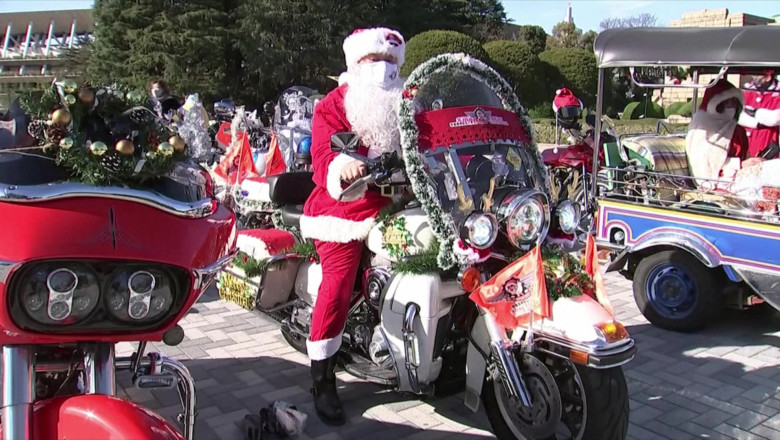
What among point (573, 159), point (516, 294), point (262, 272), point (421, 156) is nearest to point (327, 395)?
point (262, 272)

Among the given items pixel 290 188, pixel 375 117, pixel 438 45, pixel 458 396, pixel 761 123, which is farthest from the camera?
pixel 438 45

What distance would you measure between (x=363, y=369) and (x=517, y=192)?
1.31 meters

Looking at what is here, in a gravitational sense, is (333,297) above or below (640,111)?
below

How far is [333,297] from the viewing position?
3.56 metres

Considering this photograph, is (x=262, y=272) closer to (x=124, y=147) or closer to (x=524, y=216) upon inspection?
(x=524, y=216)

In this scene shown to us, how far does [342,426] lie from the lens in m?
3.62

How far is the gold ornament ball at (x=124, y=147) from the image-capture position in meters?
2.02

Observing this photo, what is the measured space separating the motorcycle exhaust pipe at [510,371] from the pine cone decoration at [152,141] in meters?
1.71

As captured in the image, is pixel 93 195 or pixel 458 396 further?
pixel 458 396

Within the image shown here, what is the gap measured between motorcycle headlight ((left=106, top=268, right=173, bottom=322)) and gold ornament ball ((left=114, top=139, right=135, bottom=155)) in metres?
0.36

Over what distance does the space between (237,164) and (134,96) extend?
207 inches

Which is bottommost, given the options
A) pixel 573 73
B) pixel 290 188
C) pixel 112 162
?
pixel 290 188

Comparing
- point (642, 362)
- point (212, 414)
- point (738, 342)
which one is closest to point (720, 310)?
point (738, 342)

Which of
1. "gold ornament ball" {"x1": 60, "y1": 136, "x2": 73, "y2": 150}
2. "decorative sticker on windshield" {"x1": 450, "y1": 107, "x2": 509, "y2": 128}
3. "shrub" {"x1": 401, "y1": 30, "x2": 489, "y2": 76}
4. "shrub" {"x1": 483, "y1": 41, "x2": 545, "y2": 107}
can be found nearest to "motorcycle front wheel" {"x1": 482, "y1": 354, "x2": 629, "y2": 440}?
"decorative sticker on windshield" {"x1": 450, "y1": 107, "x2": 509, "y2": 128}
